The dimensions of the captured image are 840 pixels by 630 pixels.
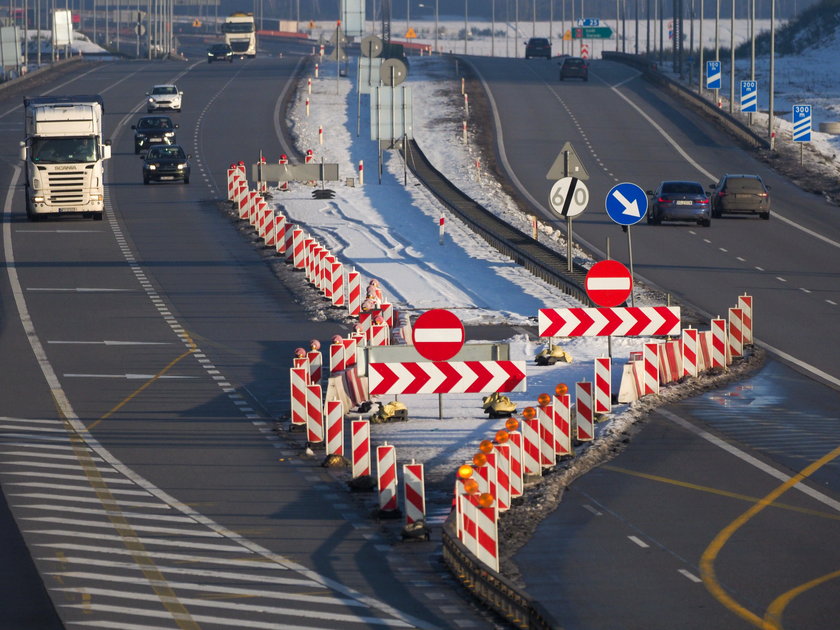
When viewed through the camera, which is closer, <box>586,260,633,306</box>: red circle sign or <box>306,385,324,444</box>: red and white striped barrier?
<box>306,385,324,444</box>: red and white striped barrier

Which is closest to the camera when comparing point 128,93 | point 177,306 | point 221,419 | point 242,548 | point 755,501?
point 242,548

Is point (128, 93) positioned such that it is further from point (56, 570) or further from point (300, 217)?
point (56, 570)

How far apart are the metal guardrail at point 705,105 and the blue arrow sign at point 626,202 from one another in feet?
151

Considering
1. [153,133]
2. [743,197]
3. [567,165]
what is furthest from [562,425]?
[153,133]

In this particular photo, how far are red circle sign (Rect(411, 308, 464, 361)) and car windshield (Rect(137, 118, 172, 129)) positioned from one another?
1993 inches

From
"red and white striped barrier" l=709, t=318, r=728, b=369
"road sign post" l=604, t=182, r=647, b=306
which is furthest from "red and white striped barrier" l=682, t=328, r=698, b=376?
"road sign post" l=604, t=182, r=647, b=306

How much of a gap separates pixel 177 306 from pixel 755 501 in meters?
18.4

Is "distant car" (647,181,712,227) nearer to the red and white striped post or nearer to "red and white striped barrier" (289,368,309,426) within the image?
the red and white striped post

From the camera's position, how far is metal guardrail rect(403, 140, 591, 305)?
34.0 m

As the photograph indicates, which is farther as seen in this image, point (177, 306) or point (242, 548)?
point (177, 306)

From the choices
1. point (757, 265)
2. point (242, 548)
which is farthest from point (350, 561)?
point (757, 265)

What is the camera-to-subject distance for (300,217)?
47719mm

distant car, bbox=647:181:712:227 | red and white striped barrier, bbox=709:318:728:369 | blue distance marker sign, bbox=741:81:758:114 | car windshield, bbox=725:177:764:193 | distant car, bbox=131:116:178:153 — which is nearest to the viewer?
red and white striped barrier, bbox=709:318:728:369

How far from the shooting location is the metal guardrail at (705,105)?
233ft
